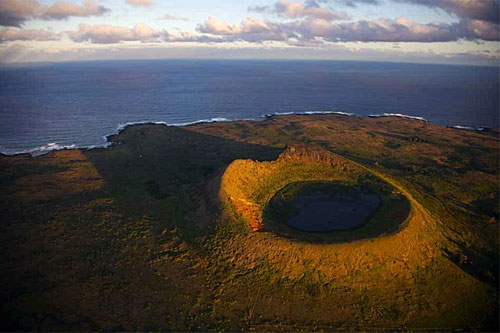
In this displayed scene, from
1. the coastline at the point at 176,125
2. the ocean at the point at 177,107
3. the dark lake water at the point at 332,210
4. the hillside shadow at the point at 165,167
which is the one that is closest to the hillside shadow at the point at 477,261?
the dark lake water at the point at 332,210

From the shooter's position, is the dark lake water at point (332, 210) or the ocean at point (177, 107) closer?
the dark lake water at point (332, 210)

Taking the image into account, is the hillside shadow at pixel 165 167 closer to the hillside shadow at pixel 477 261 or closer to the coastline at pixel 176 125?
the coastline at pixel 176 125

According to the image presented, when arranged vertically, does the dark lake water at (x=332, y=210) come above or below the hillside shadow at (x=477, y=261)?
above

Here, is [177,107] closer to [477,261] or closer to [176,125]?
[176,125]

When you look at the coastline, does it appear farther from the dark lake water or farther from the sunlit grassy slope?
the dark lake water

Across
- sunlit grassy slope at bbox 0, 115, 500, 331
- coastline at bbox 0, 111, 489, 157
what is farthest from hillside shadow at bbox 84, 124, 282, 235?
coastline at bbox 0, 111, 489, 157

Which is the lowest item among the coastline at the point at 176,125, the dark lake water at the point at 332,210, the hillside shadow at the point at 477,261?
the hillside shadow at the point at 477,261

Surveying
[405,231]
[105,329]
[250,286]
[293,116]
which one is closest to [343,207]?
[405,231]

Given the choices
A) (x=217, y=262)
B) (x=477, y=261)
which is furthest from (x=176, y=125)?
(x=477, y=261)
